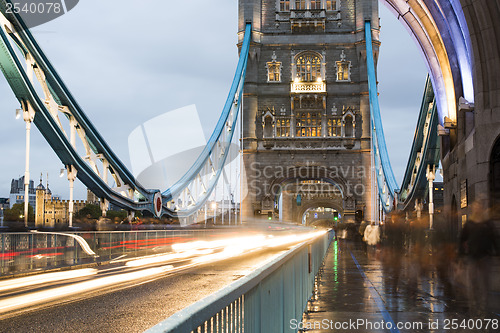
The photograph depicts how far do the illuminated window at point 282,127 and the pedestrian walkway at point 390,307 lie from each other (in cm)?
4576

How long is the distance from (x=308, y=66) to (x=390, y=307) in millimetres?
53627

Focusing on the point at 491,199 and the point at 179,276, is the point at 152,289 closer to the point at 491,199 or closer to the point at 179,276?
the point at 179,276

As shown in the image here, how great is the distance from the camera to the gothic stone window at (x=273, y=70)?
61.4m

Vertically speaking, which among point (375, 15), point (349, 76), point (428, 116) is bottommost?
point (428, 116)

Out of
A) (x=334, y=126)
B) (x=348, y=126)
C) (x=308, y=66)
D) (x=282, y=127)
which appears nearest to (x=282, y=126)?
(x=282, y=127)

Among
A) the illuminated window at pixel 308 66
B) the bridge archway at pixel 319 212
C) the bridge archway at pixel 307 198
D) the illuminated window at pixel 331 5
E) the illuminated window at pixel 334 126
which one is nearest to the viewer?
the illuminated window at pixel 334 126

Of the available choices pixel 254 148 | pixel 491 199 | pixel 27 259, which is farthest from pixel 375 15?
pixel 27 259

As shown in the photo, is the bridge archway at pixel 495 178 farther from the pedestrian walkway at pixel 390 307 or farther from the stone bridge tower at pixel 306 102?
the stone bridge tower at pixel 306 102

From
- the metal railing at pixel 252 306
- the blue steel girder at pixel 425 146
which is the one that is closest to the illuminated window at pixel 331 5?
the blue steel girder at pixel 425 146

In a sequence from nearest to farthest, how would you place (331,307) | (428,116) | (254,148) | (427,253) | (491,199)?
(331,307) < (491,199) < (427,253) < (428,116) < (254,148)

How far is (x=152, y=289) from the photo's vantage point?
12523mm

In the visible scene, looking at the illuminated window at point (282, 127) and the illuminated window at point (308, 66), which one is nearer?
the illuminated window at point (282, 127)

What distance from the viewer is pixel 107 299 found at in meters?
11.1

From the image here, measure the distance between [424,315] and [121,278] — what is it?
711cm
